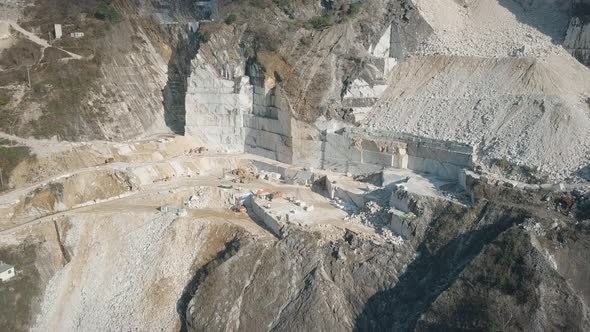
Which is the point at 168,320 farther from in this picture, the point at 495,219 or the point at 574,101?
the point at 574,101

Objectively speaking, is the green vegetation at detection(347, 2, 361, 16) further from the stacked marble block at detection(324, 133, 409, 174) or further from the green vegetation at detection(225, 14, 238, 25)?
the stacked marble block at detection(324, 133, 409, 174)

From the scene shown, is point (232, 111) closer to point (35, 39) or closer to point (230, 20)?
point (230, 20)

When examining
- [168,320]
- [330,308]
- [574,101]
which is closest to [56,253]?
[168,320]

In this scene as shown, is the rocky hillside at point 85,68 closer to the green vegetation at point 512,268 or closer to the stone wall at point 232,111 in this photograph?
the stone wall at point 232,111

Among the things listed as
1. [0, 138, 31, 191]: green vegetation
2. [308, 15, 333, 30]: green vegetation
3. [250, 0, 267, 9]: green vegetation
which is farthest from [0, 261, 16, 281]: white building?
[308, 15, 333, 30]: green vegetation

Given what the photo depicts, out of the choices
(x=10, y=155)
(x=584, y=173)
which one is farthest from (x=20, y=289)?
(x=584, y=173)
